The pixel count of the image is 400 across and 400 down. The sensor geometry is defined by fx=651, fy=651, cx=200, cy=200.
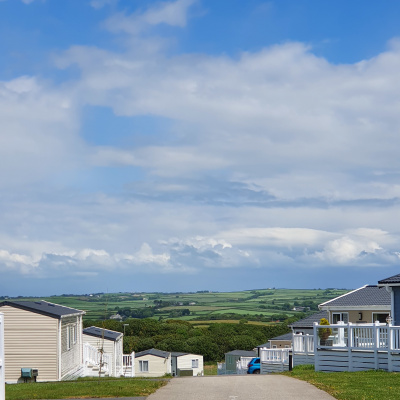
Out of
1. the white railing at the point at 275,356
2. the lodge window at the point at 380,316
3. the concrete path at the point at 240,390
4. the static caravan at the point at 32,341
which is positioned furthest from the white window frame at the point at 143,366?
the concrete path at the point at 240,390

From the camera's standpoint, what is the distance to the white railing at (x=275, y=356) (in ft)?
102

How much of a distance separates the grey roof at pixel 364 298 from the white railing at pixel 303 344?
10639 millimetres

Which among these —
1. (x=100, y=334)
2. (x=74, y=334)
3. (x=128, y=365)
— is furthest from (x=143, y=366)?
(x=74, y=334)

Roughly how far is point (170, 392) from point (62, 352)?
65.0 feet

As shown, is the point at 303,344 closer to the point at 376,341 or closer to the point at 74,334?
the point at 376,341

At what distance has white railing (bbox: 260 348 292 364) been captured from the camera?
31.2 meters

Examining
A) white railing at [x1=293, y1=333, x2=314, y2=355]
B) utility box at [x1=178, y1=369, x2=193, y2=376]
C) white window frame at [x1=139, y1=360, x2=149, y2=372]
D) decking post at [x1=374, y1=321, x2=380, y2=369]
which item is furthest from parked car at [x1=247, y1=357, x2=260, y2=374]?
utility box at [x1=178, y1=369, x2=193, y2=376]

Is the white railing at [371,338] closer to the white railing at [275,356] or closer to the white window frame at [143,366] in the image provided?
the white railing at [275,356]

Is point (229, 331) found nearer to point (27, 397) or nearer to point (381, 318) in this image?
point (381, 318)

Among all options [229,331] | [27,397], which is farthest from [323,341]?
[229,331]

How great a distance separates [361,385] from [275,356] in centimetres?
1544

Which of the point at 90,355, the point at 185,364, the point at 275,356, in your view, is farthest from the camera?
the point at 185,364

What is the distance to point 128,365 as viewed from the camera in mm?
46625

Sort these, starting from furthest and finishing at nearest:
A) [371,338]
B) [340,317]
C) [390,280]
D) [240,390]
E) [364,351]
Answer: [340,317] < [390,280] < [371,338] < [364,351] < [240,390]
